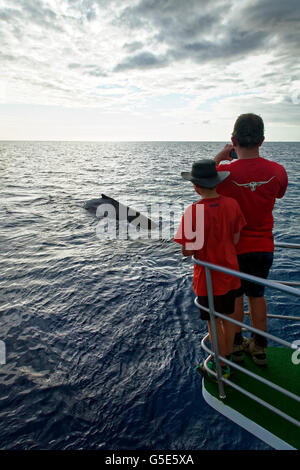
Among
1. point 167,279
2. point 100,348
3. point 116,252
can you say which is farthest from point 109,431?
point 116,252

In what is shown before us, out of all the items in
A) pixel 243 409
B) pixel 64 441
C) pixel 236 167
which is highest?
pixel 236 167

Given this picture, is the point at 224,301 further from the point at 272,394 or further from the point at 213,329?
the point at 272,394

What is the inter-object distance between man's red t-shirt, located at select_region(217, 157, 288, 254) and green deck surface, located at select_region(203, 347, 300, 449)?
5.49 ft

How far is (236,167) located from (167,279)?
593 centimetres

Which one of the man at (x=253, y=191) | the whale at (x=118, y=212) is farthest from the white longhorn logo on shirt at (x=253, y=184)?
the whale at (x=118, y=212)

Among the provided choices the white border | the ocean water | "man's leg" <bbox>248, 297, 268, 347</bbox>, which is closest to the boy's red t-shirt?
"man's leg" <bbox>248, 297, 268, 347</bbox>

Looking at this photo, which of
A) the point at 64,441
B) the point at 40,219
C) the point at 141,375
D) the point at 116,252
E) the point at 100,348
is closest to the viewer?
the point at 64,441

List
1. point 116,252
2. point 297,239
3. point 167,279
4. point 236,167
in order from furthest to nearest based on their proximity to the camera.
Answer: point 297,239 < point 116,252 < point 167,279 < point 236,167

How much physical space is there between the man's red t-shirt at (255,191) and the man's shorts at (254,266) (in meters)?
0.07

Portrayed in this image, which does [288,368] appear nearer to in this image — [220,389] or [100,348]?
[220,389]

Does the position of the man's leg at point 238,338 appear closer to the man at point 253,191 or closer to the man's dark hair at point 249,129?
the man at point 253,191

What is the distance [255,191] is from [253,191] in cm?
2

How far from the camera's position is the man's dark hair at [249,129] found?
3.06m

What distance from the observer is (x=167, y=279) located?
8680 millimetres
